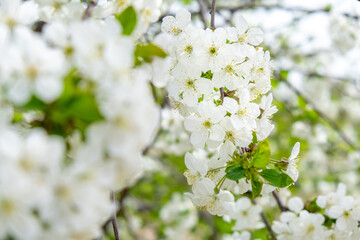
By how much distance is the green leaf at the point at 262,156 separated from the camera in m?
1.30

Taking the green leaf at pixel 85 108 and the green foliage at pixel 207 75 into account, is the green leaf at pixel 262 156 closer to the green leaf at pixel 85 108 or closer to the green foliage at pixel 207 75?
the green foliage at pixel 207 75

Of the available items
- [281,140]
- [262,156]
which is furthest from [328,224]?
[281,140]

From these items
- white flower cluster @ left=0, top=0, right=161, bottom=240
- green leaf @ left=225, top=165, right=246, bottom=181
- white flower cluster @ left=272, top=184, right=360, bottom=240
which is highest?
white flower cluster @ left=0, top=0, right=161, bottom=240

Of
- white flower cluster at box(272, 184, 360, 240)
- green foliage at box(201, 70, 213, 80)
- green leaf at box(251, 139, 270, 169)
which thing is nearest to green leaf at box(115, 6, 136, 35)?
green foliage at box(201, 70, 213, 80)

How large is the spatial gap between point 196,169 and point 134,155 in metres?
0.73

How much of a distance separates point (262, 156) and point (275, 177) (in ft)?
0.37

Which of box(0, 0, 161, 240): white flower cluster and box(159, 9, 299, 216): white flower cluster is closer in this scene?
box(0, 0, 161, 240): white flower cluster

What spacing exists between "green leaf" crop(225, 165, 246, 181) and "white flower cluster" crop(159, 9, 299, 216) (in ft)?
0.29

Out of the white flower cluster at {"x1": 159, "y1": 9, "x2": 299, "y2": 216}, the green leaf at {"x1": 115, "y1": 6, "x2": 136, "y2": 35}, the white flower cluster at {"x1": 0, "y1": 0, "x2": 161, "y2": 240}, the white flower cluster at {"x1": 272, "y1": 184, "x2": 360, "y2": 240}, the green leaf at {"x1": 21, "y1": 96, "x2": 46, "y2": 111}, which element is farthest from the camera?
the white flower cluster at {"x1": 272, "y1": 184, "x2": 360, "y2": 240}

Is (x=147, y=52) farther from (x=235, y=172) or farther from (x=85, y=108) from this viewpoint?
(x=235, y=172)

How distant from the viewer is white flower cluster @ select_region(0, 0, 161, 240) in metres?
0.70

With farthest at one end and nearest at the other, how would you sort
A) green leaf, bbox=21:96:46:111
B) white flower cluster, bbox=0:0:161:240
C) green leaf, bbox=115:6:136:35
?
green leaf, bbox=115:6:136:35 < green leaf, bbox=21:96:46:111 < white flower cluster, bbox=0:0:161:240

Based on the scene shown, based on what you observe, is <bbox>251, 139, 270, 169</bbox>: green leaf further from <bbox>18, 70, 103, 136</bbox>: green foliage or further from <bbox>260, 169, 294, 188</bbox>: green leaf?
<bbox>18, 70, 103, 136</bbox>: green foliage

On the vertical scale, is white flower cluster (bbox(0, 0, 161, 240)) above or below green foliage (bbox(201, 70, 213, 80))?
above
